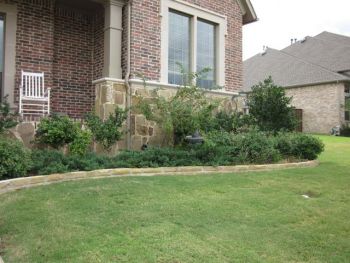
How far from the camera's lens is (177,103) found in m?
8.12

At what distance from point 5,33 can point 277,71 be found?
2396 centimetres

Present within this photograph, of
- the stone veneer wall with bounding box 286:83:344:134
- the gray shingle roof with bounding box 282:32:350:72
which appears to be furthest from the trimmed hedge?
the gray shingle roof with bounding box 282:32:350:72

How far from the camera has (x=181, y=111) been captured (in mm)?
8023

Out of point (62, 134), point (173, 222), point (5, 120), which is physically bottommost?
point (173, 222)

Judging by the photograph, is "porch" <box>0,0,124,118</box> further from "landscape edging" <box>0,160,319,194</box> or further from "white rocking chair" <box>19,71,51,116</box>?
"landscape edging" <box>0,160,319,194</box>

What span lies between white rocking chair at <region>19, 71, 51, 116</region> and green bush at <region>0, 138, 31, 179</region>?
100 inches

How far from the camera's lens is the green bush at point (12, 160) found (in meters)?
5.45

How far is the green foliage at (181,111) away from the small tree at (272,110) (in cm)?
270

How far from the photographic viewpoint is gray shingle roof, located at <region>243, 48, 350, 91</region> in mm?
25825

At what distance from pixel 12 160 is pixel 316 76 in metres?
23.9

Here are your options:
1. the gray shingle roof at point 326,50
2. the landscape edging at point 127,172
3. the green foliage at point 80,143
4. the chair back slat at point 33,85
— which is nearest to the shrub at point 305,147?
the landscape edging at point 127,172

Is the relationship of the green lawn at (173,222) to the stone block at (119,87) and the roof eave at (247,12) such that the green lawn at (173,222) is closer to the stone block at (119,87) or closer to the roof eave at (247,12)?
the stone block at (119,87)

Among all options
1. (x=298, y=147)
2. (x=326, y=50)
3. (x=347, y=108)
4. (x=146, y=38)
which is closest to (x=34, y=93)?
(x=146, y=38)

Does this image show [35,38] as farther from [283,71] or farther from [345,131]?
[283,71]
